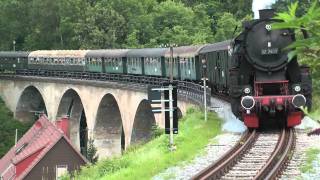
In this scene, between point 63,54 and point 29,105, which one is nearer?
point 63,54

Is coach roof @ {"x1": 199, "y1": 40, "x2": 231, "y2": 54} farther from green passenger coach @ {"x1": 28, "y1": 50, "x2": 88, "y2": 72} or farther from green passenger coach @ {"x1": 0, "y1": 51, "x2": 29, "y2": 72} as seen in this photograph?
green passenger coach @ {"x1": 0, "y1": 51, "x2": 29, "y2": 72}

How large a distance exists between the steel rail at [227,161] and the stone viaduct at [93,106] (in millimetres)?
13923

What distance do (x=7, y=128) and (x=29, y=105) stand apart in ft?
20.0

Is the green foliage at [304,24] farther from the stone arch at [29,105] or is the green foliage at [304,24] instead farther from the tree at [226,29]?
the tree at [226,29]

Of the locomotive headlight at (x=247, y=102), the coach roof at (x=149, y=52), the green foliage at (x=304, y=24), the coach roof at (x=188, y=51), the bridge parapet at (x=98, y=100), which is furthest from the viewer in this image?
the bridge parapet at (x=98, y=100)

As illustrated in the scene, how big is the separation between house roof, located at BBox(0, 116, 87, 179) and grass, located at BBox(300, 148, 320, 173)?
846 inches

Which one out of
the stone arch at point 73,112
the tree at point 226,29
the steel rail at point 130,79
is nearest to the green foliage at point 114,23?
the tree at point 226,29

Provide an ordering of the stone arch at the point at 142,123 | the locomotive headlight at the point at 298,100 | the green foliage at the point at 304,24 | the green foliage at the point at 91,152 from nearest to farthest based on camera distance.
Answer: the green foliage at the point at 304,24 < the locomotive headlight at the point at 298,100 < the stone arch at the point at 142,123 < the green foliage at the point at 91,152

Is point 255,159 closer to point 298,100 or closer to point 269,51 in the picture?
point 298,100

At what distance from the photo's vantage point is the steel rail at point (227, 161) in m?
10.4

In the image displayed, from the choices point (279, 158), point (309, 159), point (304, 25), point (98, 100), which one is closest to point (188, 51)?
point (98, 100)

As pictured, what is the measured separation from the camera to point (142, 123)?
132 ft

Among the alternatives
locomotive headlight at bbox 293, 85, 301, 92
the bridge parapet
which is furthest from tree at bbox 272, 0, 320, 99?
the bridge parapet

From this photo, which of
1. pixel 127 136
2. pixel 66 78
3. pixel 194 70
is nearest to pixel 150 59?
pixel 127 136
